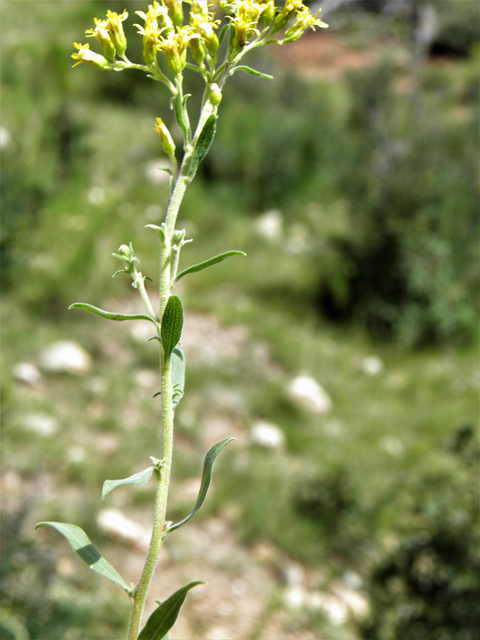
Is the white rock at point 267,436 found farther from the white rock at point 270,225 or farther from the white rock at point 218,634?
the white rock at point 270,225

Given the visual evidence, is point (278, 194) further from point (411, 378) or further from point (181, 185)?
point (181, 185)

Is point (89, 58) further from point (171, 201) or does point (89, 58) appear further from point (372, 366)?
point (372, 366)

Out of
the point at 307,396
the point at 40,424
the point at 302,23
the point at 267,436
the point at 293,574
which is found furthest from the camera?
the point at 307,396

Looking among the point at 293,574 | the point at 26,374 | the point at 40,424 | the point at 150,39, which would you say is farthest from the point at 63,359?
the point at 150,39

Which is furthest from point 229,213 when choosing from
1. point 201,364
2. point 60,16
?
point 60,16

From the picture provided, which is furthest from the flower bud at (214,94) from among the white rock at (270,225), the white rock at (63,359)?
the white rock at (270,225)

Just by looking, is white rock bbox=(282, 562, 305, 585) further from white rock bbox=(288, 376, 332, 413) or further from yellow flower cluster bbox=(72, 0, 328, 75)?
yellow flower cluster bbox=(72, 0, 328, 75)

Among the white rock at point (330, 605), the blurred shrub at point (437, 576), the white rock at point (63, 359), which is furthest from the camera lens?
the white rock at point (63, 359)
